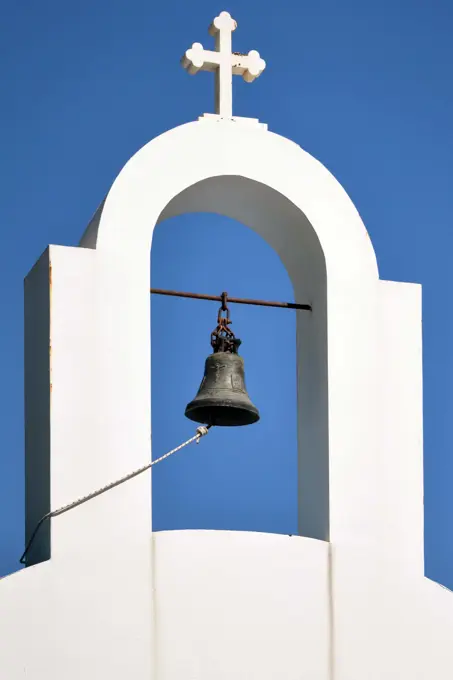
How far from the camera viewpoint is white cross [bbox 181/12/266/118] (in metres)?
9.56

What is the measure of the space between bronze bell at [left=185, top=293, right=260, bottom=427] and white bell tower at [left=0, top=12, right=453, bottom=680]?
372mm

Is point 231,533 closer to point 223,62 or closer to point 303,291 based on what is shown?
point 303,291

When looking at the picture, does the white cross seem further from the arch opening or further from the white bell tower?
the arch opening

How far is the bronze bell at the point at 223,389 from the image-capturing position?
9258mm

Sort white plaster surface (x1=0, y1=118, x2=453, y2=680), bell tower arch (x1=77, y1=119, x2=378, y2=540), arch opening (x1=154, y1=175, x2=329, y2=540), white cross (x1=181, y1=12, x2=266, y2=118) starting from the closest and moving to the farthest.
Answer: white plaster surface (x1=0, y1=118, x2=453, y2=680) → bell tower arch (x1=77, y1=119, x2=378, y2=540) → arch opening (x1=154, y1=175, x2=329, y2=540) → white cross (x1=181, y1=12, x2=266, y2=118)

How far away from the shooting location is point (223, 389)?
30.4 ft

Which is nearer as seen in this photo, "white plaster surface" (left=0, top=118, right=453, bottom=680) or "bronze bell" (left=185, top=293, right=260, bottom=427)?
"white plaster surface" (left=0, top=118, right=453, bottom=680)

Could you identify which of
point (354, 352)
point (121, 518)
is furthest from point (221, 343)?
point (121, 518)

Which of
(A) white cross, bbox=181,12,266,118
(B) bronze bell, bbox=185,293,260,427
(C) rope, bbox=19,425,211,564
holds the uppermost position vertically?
(A) white cross, bbox=181,12,266,118

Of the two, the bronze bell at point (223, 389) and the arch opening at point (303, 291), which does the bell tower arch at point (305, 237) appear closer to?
the arch opening at point (303, 291)

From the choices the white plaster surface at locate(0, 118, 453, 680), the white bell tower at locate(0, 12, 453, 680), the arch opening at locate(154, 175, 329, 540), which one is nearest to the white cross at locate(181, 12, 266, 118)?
the white bell tower at locate(0, 12, 453, 680)

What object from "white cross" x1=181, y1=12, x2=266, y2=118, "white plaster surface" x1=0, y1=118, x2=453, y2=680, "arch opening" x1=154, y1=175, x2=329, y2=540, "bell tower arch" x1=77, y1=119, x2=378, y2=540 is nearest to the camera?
"white plaster surface" x1=0, y1=118, x2=453, y2=680

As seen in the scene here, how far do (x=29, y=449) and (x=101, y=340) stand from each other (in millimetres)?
874

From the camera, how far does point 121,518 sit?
862cm
